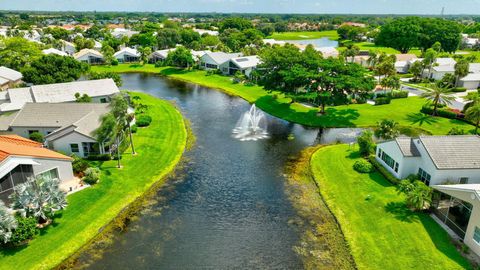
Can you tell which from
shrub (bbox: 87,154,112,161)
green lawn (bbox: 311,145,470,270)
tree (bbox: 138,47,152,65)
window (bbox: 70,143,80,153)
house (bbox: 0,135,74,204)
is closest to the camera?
green lawn (bbox: 311,145,470,270)

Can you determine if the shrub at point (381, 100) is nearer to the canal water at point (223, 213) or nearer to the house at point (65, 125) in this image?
the canal water at point (223, 213)

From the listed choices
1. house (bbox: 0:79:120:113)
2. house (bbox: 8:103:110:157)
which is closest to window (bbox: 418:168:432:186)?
house (bbox: 8:103:110:157)

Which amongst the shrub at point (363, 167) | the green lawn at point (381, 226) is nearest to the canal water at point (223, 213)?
the green lawn at point (381, 226)

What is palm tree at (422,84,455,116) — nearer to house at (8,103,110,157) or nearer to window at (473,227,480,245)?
window at (473,227,480,245)

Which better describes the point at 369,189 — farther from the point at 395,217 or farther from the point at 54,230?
the point at 54,230

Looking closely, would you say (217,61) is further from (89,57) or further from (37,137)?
(37,137)

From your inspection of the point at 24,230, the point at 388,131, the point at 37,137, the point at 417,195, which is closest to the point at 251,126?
the point at 388,131
